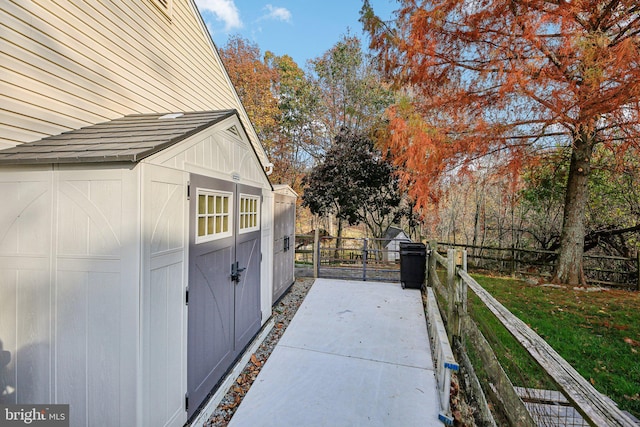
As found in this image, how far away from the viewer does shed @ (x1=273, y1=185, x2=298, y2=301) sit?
5699 mm

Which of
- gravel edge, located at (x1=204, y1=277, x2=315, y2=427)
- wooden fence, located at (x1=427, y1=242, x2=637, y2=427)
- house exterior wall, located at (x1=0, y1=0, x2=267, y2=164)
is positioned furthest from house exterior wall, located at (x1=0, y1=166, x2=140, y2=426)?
wooden fence, located at (x1=427, y1=242, x2=637, y2=427)

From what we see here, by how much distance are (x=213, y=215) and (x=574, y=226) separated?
28.5 ft

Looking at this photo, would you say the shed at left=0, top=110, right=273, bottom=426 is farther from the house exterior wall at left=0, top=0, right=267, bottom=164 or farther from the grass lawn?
the grass lawn

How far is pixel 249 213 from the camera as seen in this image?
4.21 meters

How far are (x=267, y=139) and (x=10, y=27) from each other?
49.8ft

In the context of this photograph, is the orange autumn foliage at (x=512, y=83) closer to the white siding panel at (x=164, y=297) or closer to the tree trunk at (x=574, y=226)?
the tree trunk at (x=574, y=226)

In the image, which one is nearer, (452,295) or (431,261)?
(452,295)

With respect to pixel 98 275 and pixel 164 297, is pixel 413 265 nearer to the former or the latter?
pixel 164 297

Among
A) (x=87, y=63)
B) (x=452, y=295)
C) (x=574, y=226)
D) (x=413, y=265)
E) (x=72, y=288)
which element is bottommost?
(x=413, y=265)

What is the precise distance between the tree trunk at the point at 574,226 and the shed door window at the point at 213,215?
8314 mm

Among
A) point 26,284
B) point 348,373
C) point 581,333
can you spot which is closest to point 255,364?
point 348,373

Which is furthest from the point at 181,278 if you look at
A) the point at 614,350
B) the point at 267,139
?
the point at 267,139

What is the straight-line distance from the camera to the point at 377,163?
376 inches

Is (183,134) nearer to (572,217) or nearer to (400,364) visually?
(400,364)
